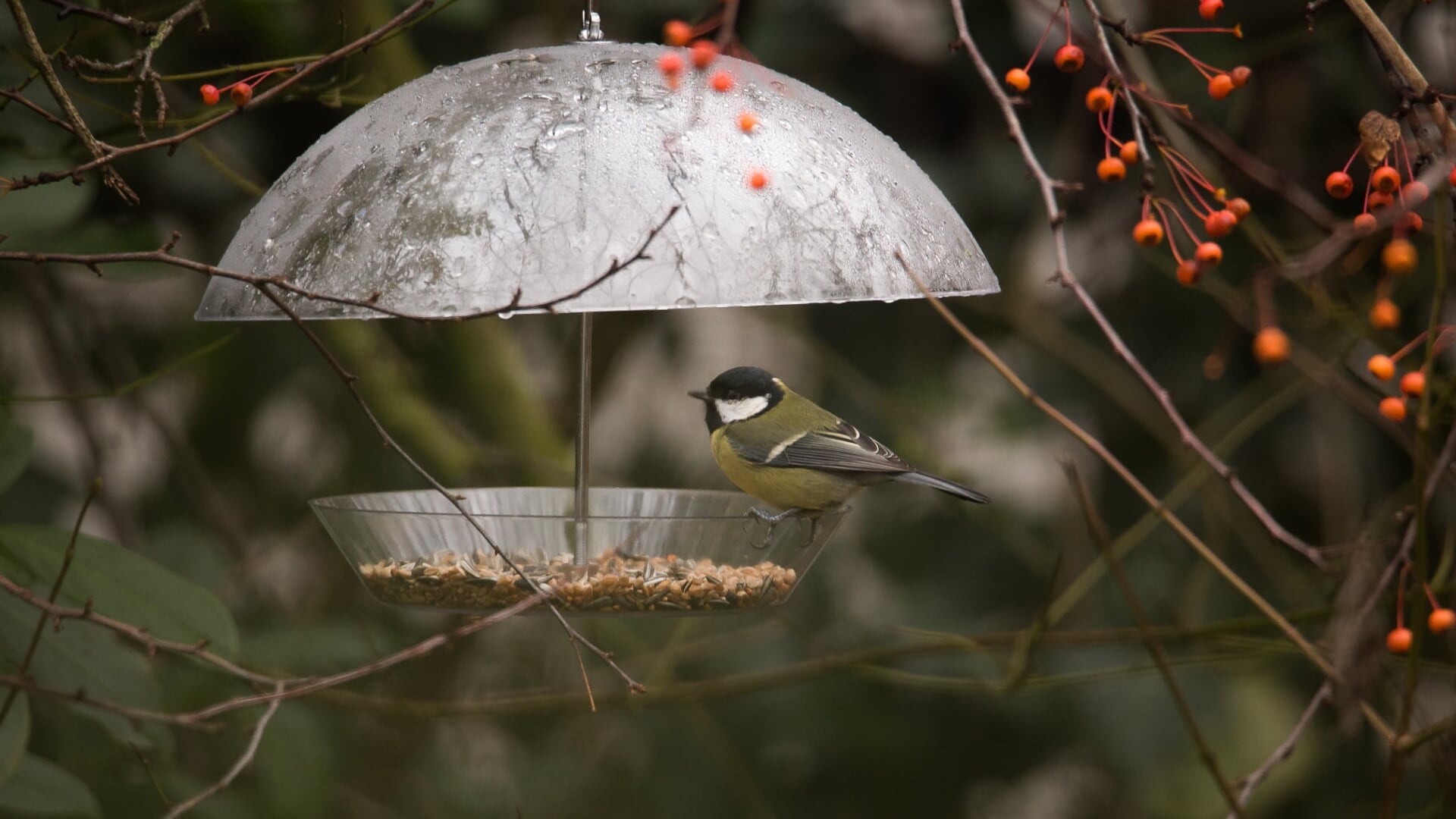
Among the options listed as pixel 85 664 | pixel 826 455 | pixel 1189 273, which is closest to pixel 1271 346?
pixel 1189 273

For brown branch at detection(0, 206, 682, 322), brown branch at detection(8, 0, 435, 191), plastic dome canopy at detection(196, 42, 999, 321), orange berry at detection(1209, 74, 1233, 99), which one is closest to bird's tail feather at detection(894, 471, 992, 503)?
plastic dome canopy at detection(196, 42, 999, 321)

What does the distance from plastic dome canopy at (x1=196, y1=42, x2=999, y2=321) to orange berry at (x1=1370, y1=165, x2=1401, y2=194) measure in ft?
1.52

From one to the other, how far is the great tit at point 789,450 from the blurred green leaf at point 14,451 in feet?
3.44

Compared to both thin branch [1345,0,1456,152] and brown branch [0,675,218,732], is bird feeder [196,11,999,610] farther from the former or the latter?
thin branch [1345,0,1456,152]

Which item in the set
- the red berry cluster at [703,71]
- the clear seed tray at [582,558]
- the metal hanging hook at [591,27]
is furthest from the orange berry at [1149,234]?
the metal hanging hook at [591,27]

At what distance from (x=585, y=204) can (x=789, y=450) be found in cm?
102

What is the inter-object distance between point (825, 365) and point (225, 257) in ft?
6.91

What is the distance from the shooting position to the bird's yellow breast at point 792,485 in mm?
2402

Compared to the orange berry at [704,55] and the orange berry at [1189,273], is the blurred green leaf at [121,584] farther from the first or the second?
the orange berry at [1189,273]

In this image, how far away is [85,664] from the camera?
6.14 ft

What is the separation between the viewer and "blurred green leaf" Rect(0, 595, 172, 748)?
1.81 metres

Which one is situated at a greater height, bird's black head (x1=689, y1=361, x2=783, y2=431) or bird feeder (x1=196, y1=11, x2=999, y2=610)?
bird feeder (x1=196, y1=11, x2=999, y2=610)

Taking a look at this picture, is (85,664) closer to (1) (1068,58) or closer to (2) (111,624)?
(2) (111,624)

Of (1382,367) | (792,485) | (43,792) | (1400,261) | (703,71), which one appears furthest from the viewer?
(792,485)
